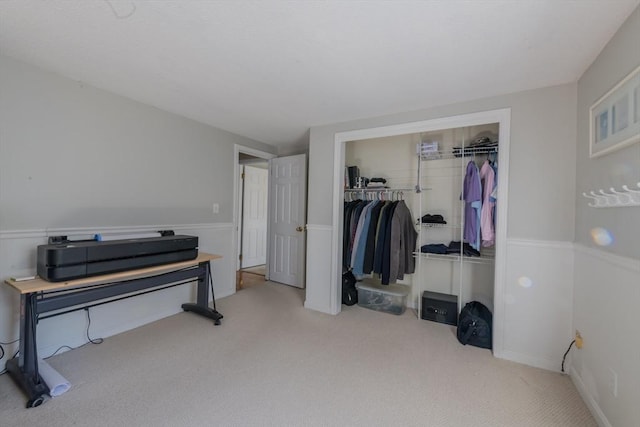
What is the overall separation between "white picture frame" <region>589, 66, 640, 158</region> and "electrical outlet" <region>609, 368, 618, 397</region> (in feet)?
3.80

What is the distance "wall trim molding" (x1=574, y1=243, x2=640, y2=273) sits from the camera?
1.23m

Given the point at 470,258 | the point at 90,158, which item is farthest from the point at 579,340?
the point at 90,158

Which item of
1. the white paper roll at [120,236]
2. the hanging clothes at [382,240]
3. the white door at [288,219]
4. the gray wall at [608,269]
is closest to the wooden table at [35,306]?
the white paper roll at [120,236]

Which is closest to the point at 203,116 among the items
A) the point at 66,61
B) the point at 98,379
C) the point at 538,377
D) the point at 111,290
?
the point at 66,61

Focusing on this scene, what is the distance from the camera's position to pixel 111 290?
1.99m

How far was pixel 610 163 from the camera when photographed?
148cm

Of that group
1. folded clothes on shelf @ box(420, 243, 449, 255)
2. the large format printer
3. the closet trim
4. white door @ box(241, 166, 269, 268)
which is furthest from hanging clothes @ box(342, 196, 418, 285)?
white door @ box(241, 166, 269, 268)

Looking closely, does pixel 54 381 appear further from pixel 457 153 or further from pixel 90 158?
pixel 457 153

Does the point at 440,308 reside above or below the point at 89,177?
below

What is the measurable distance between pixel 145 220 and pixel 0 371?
1.36 m

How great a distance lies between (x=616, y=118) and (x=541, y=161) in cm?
66

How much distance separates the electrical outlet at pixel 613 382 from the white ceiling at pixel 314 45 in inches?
70.3

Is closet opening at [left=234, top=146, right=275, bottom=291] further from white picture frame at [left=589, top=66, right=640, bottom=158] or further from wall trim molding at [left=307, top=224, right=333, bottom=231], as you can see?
white picture frame at [left=589, top=66, right=640, bottom=158]

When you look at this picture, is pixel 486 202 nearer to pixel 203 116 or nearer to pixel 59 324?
pixel 203 116
